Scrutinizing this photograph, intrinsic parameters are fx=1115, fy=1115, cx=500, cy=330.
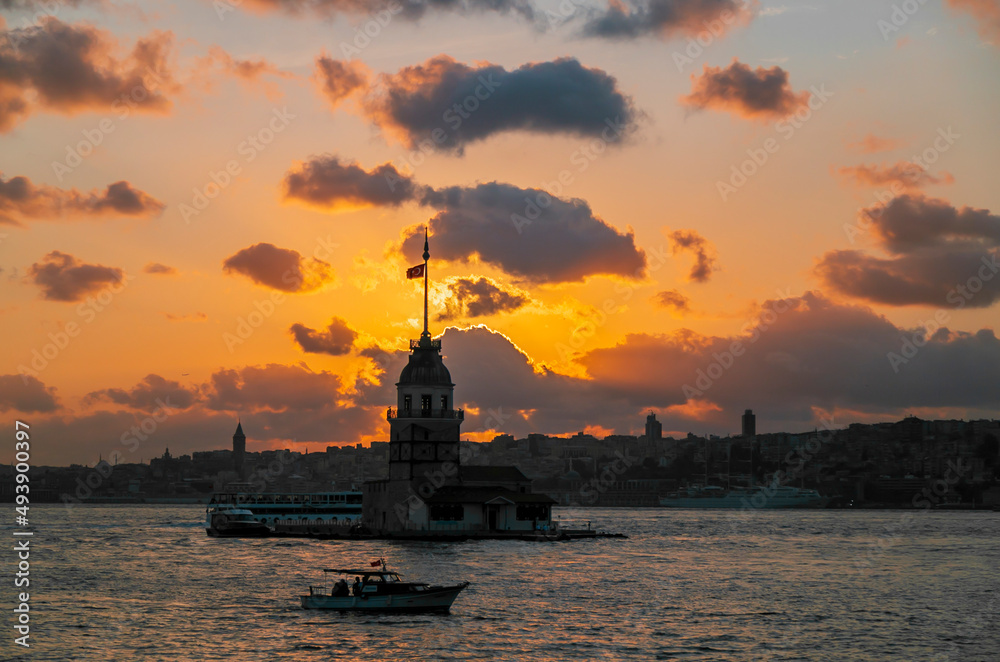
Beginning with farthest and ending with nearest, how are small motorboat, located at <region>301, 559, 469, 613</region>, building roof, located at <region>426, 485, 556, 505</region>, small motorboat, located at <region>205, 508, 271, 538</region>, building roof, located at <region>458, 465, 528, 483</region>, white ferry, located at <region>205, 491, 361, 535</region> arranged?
white ferry, located at <region>205, 491, 361, 535</region> < small motorboat, located at <region>205, 508, 271, 538</region> < building roof, located at <region>458, 465, 528, 483</region> < building roof, located at <region>426, 485, 556, 505</region> < small motorboat, located at <region>301, 559, 469, 613</region>

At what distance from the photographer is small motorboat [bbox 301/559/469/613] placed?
181ft

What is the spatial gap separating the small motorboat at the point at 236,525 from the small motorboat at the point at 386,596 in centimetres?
6446

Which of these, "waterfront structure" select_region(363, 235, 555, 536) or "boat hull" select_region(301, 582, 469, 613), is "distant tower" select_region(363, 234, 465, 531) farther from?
"boat hull" select_region(301, 582, 469, 613)

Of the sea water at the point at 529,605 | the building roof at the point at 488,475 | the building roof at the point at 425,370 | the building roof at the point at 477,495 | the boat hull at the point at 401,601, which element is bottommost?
the sea water at the point at 529,605

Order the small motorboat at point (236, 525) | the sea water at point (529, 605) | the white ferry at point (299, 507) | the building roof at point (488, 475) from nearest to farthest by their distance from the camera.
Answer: the sea water at point (529, 605), the building roof at point (488, 475), the small motorboat at point (236, 525), the white ferry at point (299, 507)

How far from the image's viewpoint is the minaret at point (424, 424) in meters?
101

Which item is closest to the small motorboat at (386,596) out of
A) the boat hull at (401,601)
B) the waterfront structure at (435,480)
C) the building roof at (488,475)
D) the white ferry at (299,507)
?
the boat hull at (401,601)

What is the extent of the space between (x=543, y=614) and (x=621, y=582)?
15972mm

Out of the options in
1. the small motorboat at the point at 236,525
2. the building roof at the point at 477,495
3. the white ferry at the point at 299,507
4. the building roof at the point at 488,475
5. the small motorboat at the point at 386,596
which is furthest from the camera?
the white ferry at the point at 299,507

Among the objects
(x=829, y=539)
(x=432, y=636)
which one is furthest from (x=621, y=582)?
(x=829, y=539)

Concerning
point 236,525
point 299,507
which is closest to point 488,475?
point 236,525

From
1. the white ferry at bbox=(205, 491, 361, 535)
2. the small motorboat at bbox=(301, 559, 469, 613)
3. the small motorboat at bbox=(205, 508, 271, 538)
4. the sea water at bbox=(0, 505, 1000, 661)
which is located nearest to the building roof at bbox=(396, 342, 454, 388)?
the sea water at bbox=(0, 505, 1000, 661)

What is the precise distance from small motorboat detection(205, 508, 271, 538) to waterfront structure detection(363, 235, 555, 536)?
19941 millimetres

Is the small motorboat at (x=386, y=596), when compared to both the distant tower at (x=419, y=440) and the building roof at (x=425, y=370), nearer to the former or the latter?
the distant tower at (x=419, y=440)
